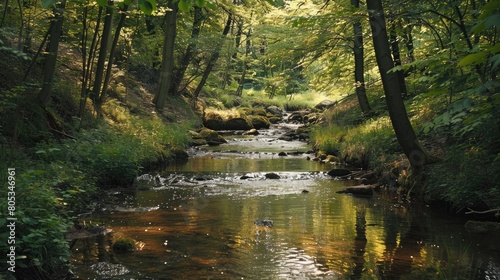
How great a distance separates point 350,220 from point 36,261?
206 inches

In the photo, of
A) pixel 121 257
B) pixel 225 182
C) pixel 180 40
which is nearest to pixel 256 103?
pixel 180 40

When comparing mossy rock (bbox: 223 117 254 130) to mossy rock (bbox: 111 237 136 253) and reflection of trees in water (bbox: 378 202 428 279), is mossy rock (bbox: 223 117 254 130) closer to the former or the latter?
reflection of trees in water (bbox: 378 202 428 279)

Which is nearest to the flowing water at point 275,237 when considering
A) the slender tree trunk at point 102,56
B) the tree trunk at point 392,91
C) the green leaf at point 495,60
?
the tree trunk at point 392,91

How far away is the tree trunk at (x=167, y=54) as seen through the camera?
19.2 m

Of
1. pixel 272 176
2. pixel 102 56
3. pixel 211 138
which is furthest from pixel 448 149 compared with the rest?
pixel 211 138

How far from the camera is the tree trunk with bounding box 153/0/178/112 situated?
62.9 feet

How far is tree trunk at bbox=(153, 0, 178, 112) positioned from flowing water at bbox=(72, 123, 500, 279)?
914 cm

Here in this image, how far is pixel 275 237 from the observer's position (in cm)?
679

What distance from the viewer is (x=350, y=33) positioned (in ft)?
49.4

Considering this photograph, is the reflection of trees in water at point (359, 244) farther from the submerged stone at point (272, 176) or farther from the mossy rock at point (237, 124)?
the mossy rock at point (237, 124)

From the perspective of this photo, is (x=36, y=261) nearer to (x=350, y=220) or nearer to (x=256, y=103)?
(x=350, y=220)

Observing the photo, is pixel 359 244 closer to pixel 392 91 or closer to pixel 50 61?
pixel 392 91

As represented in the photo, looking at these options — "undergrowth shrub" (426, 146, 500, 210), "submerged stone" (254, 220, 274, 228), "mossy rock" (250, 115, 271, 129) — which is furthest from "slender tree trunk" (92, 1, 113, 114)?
"mossy rock" (250, 115, 271, 129)

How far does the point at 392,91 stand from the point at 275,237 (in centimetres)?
407
